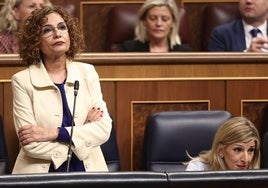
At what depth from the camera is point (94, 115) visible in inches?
73.0

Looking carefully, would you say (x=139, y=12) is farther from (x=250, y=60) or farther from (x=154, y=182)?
(x=154, y=182)

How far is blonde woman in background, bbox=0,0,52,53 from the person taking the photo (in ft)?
7.58

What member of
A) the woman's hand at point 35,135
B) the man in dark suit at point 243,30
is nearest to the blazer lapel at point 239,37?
the man in dark suit at point 243,30

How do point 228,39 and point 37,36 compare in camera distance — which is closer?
point 37,36

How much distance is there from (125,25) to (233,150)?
97 centimetres

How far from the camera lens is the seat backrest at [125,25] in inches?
103

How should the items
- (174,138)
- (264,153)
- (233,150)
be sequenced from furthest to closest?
(174,138) < (264,153) < (233,150)

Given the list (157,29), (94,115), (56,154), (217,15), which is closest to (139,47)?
(157,29)

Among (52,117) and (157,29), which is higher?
(157,29)

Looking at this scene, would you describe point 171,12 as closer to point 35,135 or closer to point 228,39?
point 228,39

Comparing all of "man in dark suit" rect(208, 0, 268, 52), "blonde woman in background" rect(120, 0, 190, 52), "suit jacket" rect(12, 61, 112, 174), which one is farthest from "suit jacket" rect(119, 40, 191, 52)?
"suit jacket" rect(12, 61, 112, 174)

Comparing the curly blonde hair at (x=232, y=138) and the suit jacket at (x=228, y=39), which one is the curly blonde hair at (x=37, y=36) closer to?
the curly blonde hair at (x=232, y=138)

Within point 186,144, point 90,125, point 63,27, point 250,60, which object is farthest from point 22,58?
point 250,60

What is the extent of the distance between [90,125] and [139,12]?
757 mm
